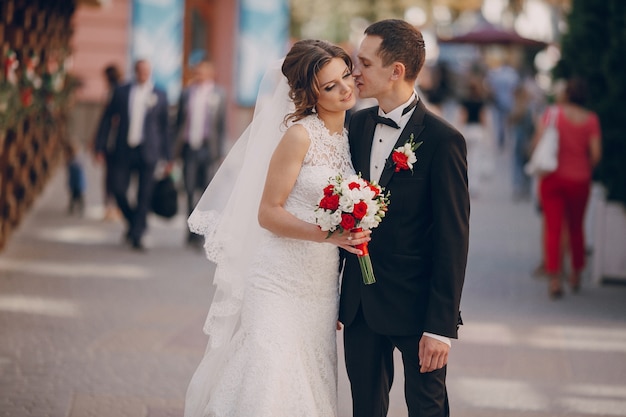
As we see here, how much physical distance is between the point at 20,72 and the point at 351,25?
3230 centimetres

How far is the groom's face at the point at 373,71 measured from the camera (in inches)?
171

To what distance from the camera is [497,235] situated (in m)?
14.0

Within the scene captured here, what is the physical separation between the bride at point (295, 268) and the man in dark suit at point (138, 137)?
297 inches

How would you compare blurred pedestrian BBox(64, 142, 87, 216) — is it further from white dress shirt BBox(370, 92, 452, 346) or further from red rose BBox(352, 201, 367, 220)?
→ red rose BBox(352, 201, 367, 220)

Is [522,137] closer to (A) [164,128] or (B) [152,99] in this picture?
(A) [164,128]

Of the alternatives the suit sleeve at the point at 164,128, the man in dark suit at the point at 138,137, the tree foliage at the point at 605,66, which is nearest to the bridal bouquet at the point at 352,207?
the tree foliage at the point at 605,66

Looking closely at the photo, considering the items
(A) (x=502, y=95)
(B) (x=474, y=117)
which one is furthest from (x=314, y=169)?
(A) (x=502, y=95)

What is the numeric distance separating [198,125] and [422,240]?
843 cm

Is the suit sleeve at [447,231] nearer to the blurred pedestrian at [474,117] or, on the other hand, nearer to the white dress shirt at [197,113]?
the white dress shirt at [197,113]

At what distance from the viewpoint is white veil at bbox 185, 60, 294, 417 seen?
4.94 metres

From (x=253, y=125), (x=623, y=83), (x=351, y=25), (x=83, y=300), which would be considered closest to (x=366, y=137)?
Answer: (x=253, y=125)

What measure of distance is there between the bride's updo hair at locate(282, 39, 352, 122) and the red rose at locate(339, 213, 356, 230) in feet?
2.27

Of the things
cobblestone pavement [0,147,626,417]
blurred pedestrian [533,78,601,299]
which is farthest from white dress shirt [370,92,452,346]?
blurred pedestrian [533,78,601,299]

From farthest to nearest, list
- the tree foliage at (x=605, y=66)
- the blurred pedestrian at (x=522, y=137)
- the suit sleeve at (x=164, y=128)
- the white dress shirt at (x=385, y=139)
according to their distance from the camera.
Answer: the blurred pedestrian at (x=522, y=137)
the suit sleeve at (x=164, y=128)
the tree foliage at (x=605, y=66)
the white dress shirt at (x=385, y=139)
